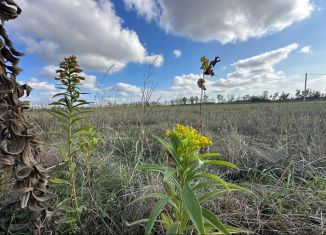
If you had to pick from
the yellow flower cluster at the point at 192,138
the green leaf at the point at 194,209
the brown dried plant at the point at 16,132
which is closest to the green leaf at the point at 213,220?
the green leaf at the point at 194,209

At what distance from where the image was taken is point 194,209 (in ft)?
2.83

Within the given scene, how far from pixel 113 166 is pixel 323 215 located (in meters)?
2.07

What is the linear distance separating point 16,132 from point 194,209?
92cm

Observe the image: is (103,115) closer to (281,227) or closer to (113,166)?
(113,166)

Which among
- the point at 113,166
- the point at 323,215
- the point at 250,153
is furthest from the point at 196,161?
the point at 250,153

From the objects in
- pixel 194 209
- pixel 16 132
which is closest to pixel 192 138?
Result: pixel 194 209

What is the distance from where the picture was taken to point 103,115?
5.28 meters

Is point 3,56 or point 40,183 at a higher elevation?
point 3,56

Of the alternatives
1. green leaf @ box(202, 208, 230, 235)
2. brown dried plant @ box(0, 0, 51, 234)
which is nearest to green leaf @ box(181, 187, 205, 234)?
green leaf @ box(202, 208, 230, 235)

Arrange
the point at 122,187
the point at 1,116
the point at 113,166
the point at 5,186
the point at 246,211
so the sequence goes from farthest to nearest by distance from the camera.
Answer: the point at 113,166, the point at 122,187, the point at 5,186, the point at 246,211, the point at 1,116

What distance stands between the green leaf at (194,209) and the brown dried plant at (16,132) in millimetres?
823

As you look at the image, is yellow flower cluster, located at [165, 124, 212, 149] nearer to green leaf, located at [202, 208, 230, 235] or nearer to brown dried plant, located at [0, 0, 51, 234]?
green leaf, located at [202, 208, 230, 235]

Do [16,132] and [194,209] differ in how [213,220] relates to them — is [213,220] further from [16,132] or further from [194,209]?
[16,132]

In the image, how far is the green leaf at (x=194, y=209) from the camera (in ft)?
2.72
